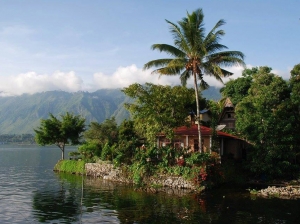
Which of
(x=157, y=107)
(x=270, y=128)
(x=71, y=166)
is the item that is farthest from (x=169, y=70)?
(x=71, y=166)

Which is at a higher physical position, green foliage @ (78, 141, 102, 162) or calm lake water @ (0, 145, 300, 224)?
green foliage @ (78, 141, 102, 162)

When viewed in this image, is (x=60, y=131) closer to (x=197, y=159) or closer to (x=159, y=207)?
(x=197, y=159)

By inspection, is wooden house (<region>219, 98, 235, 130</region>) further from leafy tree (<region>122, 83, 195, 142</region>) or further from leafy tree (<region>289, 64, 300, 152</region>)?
leafy tree (<region>122, 83, 195, 142</region>)

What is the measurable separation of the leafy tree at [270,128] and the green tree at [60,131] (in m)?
25.3

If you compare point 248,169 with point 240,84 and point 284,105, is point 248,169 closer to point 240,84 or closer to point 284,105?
point 284,105

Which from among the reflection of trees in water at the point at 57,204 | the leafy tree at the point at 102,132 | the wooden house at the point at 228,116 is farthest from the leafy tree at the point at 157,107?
the leafy tree at the point at 102,132

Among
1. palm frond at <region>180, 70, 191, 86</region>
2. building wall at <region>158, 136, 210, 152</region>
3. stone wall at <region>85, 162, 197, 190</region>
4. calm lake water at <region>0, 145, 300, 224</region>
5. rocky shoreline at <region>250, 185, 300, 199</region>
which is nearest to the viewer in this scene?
calm lake water at <region>0, 145, 300, 224</region>

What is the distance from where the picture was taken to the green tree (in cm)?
4697

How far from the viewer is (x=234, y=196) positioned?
25562 millimetres

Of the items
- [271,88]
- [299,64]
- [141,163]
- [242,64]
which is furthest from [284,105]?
[141,163]

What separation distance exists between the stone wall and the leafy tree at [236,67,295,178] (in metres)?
7.58

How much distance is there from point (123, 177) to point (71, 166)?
12.5 meters

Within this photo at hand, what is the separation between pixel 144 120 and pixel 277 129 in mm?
12891

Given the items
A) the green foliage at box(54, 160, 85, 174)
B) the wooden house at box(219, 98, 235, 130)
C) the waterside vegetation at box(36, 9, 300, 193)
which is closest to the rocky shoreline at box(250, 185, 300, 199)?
the waterside vegetation at box(36, 9, 300, 193)
